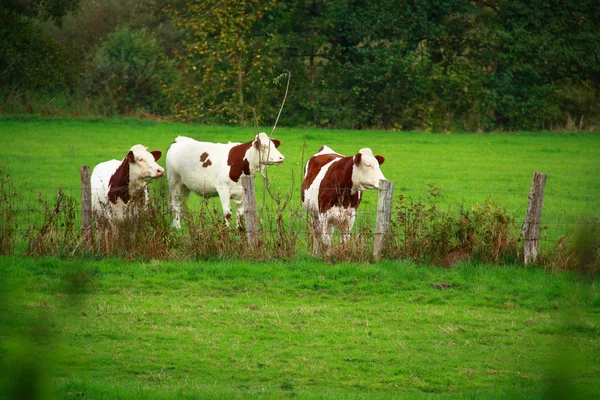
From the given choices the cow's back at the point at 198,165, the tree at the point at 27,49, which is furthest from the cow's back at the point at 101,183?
the tree at the point at 27,49

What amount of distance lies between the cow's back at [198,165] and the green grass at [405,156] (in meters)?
2.06

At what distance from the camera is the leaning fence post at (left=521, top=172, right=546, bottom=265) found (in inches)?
374

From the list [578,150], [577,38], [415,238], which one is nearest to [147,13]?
[577,38]

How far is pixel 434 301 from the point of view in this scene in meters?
8.55

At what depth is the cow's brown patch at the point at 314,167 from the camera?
444 inches

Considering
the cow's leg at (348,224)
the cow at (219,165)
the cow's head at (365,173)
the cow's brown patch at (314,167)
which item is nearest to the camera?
the cow's leg at (348,224)

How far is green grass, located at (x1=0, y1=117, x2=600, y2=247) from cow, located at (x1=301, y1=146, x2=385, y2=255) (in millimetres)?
3387

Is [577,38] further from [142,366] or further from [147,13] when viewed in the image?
[142,366]

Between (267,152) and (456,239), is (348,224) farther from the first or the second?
(267,152)

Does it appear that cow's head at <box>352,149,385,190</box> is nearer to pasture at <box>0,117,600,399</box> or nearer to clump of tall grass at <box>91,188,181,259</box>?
pasture at <box>0,117,600,399</box>

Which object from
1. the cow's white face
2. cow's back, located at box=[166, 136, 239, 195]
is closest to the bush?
cow's back, located at box=[166, 136, 239, 195]

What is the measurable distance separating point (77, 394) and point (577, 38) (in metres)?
31.7

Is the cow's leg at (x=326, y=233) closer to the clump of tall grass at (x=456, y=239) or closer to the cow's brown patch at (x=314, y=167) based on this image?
the clump of tall grass at (x=456, y=239)

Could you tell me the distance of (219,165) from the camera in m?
12.7
